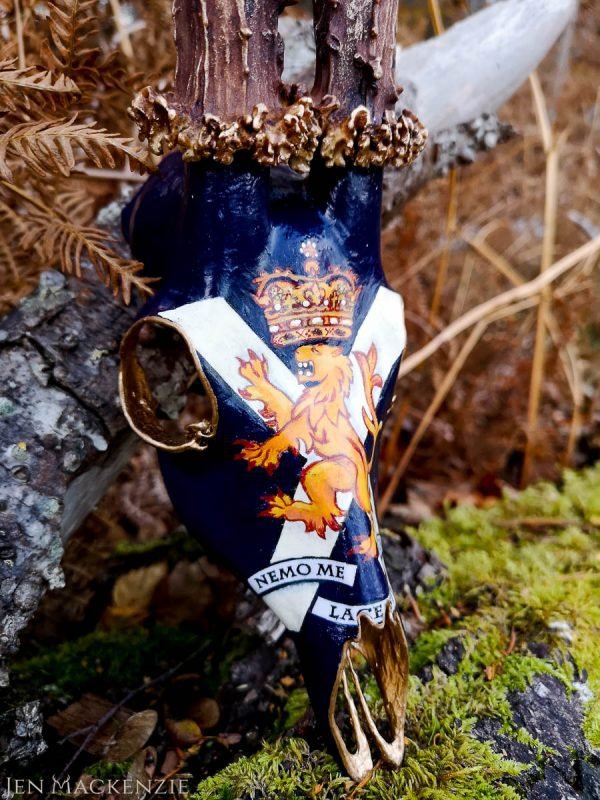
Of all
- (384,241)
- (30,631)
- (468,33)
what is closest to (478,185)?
(384,241)

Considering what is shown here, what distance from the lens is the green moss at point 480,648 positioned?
3.27 feet

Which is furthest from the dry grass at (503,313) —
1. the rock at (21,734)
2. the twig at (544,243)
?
the rock at (21,734)

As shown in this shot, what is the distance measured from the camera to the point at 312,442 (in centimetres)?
100

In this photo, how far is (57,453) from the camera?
112cm

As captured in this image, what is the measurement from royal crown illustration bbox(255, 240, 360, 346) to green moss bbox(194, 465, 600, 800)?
665 millimetres

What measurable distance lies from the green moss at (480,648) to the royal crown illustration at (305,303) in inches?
26.2

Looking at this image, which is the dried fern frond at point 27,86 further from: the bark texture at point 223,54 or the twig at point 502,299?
the twig at point 502,299

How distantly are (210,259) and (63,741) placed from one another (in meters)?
0.87

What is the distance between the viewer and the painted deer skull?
0.98 metres

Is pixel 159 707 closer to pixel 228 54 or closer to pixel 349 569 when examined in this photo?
pixel 349 569

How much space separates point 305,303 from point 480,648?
77cm

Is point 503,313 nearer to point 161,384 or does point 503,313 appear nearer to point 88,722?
point 161,384

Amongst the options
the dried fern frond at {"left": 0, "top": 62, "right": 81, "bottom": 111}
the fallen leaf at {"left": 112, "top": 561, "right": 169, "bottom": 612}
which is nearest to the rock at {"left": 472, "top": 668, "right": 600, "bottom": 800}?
the fallen leaf at {"left": 112, "top": 561, "right": 169, "bottom": 612}

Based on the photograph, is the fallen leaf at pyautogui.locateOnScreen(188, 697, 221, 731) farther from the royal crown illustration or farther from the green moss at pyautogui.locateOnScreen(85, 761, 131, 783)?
the royal crown illustration
